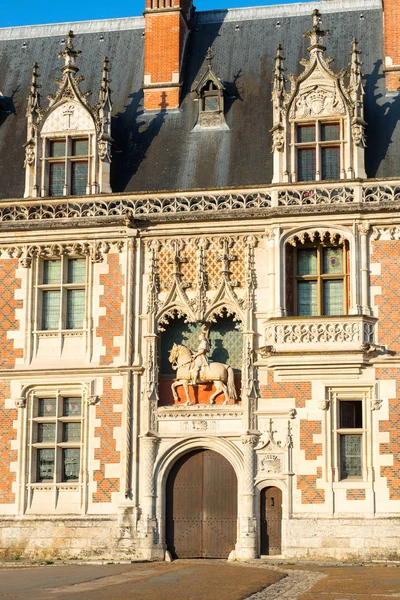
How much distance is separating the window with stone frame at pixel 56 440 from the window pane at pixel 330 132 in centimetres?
856

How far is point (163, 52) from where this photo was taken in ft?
98.2

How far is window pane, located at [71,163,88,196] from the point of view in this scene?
92.1 ft

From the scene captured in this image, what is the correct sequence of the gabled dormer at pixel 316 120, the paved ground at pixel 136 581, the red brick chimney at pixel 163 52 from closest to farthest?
1. the paved ground at pixel 136 581
2. the gabled dormer at pixel 316 120
3. the red brick chimney at pixel 163 52

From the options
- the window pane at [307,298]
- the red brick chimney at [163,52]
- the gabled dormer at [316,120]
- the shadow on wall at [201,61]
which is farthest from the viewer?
the red brick chimney at [163,52]

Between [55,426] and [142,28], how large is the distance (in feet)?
39.1

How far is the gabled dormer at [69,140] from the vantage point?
27906 mm

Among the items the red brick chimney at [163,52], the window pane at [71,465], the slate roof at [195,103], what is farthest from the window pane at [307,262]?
the window pane at [71,465]

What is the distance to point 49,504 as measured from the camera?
2636cm

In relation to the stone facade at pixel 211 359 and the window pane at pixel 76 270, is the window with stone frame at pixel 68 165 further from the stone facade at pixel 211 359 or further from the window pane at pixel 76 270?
the window pane at pixel 76 270

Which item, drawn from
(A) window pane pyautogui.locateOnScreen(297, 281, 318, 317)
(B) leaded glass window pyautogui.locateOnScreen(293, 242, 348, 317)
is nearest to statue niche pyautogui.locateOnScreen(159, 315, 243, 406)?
(A) window pane pyautogui.locateOnScreen(297, 281, 318, 317)

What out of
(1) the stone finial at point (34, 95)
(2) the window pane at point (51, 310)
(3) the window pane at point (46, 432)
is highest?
(1) the stone finial at point (34, 95)

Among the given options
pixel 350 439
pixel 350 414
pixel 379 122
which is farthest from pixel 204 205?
pixel 350 439

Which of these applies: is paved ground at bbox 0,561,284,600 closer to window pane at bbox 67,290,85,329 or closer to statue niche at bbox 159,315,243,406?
statue niche at bbox 159,315,243,406

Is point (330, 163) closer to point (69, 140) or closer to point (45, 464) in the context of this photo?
point (69, 140)
